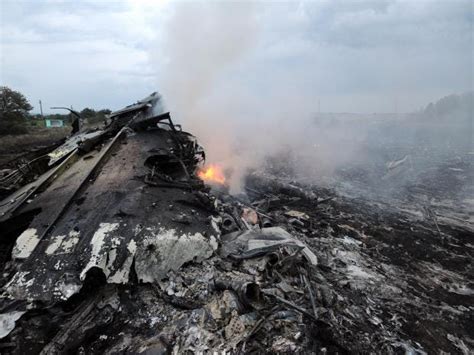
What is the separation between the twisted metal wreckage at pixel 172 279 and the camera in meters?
3.46

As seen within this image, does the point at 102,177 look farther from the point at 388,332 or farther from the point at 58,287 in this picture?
the point at 388,332

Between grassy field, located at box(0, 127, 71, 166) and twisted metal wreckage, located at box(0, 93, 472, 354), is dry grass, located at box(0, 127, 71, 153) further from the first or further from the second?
twisted metal wreckage, located at box(0, 93, 472, 354)

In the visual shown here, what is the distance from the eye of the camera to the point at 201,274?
431 centimetres

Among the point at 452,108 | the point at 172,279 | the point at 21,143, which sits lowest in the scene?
the point at 172,279

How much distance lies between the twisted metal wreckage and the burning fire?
10.8 feet

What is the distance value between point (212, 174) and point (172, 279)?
6458 millimetres

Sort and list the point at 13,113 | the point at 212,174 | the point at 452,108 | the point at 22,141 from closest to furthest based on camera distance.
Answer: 1. the point at 212,174
2. the point at 22,141
3. the point at 13,113
4. the point at 452,108

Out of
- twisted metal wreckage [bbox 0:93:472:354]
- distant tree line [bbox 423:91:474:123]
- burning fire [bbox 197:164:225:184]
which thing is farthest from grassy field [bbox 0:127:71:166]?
distant tree line [bbox 423:91:474:123]

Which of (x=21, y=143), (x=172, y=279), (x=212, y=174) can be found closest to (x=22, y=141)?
(x=21, y=143)

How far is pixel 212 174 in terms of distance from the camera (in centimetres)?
1048

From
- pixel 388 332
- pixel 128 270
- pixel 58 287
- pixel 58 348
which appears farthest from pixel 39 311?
pixel 388 332

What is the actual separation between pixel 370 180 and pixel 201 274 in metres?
9.52

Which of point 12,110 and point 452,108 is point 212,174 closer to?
point 12,110

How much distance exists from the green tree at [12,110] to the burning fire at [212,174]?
19142 mm
